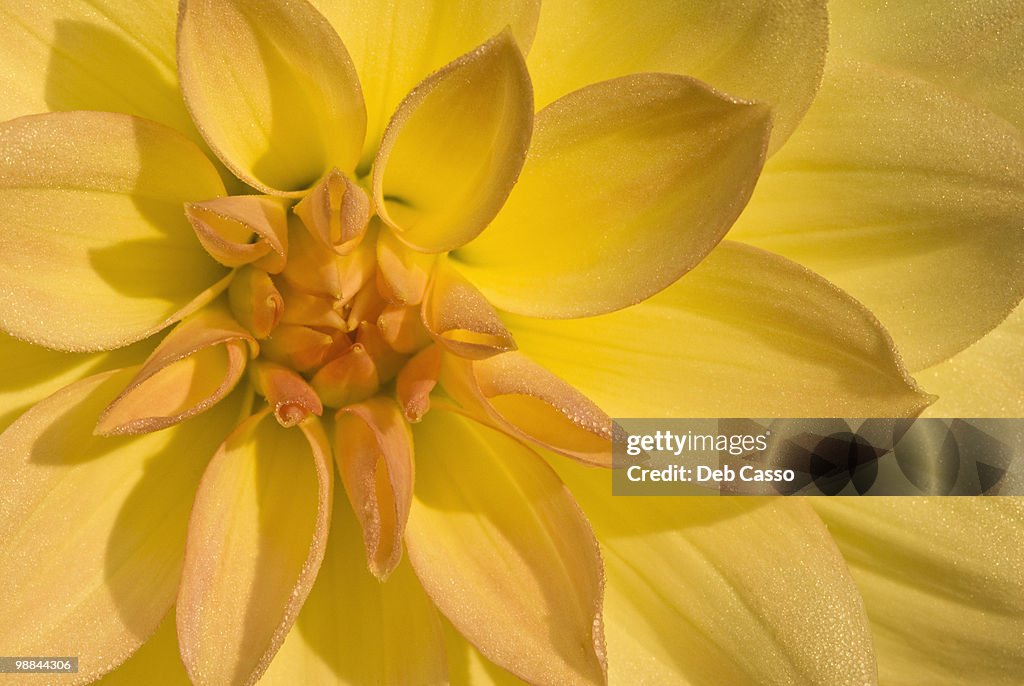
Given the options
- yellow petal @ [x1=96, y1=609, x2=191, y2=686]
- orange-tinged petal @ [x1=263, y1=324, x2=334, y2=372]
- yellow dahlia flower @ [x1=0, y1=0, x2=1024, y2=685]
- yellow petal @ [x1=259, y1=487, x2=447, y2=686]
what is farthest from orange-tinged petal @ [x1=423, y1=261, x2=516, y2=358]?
yellow petal @ [x1=96, y1=609, x2=191, y2=686]

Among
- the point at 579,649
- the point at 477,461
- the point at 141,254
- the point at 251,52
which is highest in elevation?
the point at 251,52

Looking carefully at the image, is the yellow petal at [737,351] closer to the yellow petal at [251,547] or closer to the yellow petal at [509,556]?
the yellow petal at [509,556]

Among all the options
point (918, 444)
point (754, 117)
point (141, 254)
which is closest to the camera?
point (754, 117)

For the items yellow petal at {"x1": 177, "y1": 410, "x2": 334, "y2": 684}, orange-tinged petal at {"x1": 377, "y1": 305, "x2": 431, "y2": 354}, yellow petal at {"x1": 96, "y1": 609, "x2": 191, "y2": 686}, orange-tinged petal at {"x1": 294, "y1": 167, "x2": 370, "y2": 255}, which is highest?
orange-tinged petal at {"x1": 294, "y1": 167, "x2": 370, "y2": 255}

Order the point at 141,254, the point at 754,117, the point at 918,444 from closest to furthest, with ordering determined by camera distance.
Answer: the point at 754,117 → the point at 141,254 → the point at 918,444

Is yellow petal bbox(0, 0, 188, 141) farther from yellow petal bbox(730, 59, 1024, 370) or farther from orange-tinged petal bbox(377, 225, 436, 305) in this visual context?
yellow petal bbox(730, 59, 1024, 370)

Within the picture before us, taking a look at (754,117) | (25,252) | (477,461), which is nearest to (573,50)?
(754,117)

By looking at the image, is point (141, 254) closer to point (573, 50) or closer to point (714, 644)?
point (573, 50)
